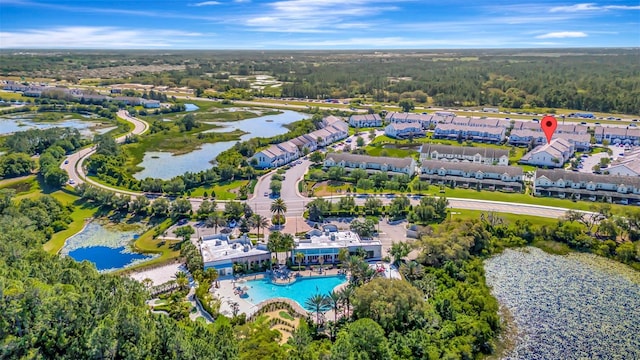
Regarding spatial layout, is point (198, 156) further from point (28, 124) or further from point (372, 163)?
point (28, 124)

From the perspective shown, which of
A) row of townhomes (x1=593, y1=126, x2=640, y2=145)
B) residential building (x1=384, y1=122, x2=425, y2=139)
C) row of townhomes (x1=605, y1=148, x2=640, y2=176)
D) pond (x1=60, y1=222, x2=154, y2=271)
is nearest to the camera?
pond (x1=60, y1=222, x2=154, y2=271)

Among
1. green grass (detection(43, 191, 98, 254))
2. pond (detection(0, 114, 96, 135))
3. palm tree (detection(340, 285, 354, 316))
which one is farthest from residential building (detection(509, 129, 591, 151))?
pond (detection(0, 114, 96, 135))

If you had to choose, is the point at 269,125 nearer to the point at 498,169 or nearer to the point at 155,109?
the point at 155,109

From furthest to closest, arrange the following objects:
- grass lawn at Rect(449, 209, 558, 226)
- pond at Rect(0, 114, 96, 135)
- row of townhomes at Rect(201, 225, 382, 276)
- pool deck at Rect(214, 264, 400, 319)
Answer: pond at Rect(0, 114, 96, 135) < grass lawn at Rect(449, 209, 558, 226) < row of townhomes at Rect(201, 225, 382, 276) < pool deck at Rect(214, 264, 400, 319)

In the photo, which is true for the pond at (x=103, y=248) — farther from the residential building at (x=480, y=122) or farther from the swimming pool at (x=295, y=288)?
the residential building at (x=480, y=122)

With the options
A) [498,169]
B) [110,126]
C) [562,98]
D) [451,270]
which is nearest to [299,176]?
[498,169]

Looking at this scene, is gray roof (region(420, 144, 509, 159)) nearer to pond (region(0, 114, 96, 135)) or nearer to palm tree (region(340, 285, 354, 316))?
palm tree (region(340, 285, 354, 316))
